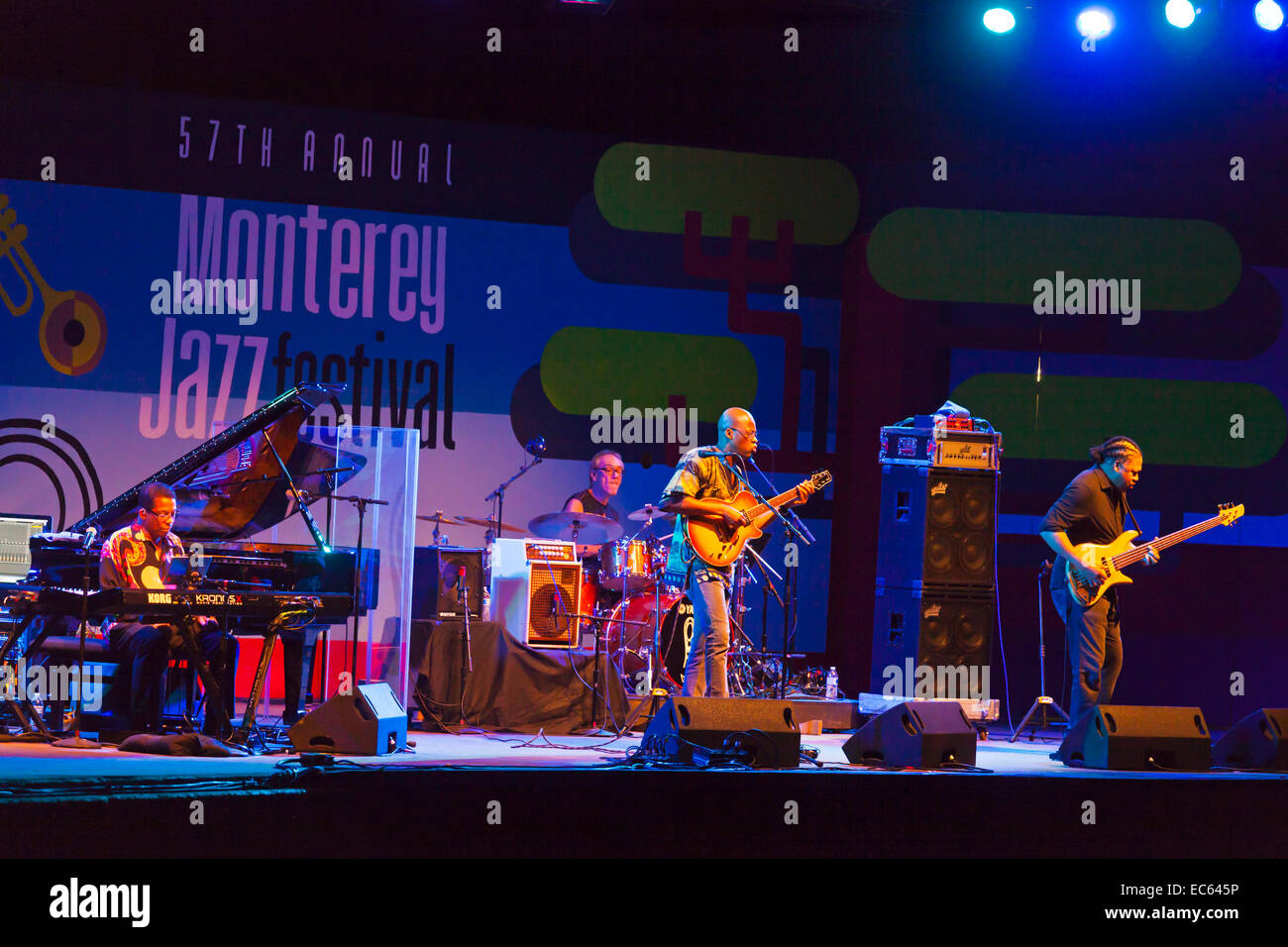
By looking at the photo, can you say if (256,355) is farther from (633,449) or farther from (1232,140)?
(1232,140)

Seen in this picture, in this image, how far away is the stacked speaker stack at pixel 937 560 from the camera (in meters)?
8.02

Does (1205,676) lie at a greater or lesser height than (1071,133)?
lesser

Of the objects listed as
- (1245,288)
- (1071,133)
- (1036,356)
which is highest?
(1071,133)

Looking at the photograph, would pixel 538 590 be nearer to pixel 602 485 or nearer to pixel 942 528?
pixel 602 485

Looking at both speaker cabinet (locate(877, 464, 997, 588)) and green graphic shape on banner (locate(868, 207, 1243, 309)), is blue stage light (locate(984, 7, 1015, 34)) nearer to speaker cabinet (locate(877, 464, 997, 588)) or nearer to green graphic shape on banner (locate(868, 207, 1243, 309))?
green graphic shape on banner (locate(868, 207, 1243, 309))

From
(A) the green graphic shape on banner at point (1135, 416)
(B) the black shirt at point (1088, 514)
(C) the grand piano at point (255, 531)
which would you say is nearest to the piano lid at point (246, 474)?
(C) the grand piano at point (255, 531)

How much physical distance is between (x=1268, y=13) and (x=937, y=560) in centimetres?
425

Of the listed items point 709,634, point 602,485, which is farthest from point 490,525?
point 709,634

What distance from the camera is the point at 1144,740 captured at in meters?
6.10

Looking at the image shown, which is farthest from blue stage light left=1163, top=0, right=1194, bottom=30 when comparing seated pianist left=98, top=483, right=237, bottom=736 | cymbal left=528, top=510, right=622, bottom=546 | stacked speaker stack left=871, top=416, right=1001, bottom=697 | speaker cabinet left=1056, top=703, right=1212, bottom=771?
seated pianist left=98, top=483, right=237, bottom=736

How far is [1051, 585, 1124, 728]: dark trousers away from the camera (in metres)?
6.82
